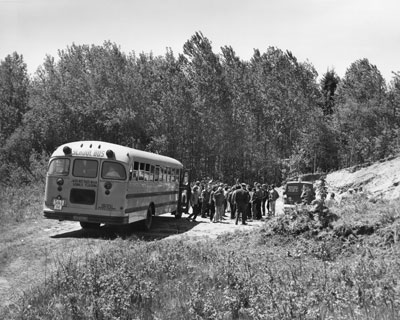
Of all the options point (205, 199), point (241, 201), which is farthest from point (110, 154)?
point (205, 199)

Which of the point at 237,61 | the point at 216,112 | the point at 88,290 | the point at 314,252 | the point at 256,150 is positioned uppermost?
the point at 237,61

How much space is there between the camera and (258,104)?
52.1 m

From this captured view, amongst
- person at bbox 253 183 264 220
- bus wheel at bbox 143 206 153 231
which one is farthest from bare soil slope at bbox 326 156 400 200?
bus wheel at bbox 143 206 153 231

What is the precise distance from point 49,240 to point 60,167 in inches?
91.0

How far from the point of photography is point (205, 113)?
48.7 metres

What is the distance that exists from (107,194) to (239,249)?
5.36 meters

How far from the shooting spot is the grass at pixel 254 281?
598cm

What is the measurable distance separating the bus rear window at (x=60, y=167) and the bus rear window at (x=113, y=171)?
124cm

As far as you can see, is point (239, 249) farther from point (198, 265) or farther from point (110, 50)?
point (110, 50)

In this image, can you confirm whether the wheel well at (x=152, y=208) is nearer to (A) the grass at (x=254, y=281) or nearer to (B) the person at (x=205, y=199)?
(B) the person at (x=205, y=199)

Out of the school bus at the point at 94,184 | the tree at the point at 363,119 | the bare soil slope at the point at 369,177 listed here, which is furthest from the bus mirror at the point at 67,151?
the tree at the point at 363,119

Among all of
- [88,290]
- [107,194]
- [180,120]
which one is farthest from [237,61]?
[88,290]

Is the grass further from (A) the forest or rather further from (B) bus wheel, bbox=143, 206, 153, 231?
(A) the forest

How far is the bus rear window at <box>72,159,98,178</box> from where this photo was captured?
1498 cm
